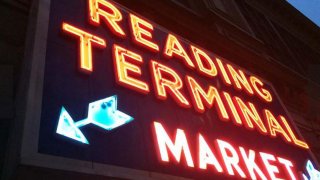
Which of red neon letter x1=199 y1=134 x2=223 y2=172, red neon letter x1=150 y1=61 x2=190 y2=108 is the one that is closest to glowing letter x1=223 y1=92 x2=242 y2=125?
red neon letter x1=150 y1=61 x2=190 y2=108

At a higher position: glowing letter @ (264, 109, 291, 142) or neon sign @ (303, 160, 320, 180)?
glowing letter @ (264, 109, 291, 142)

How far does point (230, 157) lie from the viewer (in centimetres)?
573

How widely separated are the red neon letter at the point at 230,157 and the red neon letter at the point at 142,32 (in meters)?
1.88

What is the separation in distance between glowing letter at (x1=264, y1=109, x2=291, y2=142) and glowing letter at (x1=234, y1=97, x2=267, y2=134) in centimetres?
29

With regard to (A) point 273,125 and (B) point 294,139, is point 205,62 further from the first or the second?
(B) point 294,139

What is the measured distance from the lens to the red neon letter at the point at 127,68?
16.9 ft

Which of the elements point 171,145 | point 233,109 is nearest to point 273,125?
point 233,109

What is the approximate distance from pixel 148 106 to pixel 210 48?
146 inches

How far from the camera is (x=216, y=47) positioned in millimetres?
8617

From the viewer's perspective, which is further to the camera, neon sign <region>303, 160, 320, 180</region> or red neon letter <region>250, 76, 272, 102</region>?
red neon letter <region>250, 76, 272, 102</region>

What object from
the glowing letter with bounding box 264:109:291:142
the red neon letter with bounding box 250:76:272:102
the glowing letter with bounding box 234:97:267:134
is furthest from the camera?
the red neon letter with bounding box 250:76:272:102

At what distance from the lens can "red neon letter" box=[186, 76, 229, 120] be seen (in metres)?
6.16

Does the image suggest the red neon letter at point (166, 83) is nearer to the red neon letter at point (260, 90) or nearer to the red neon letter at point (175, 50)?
the red neon letter at point (175, 50)

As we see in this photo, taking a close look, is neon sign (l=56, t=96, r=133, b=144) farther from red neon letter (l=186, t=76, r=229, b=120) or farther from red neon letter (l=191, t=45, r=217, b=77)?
red neon letter (l=191, t=45, r=217, b=77)
